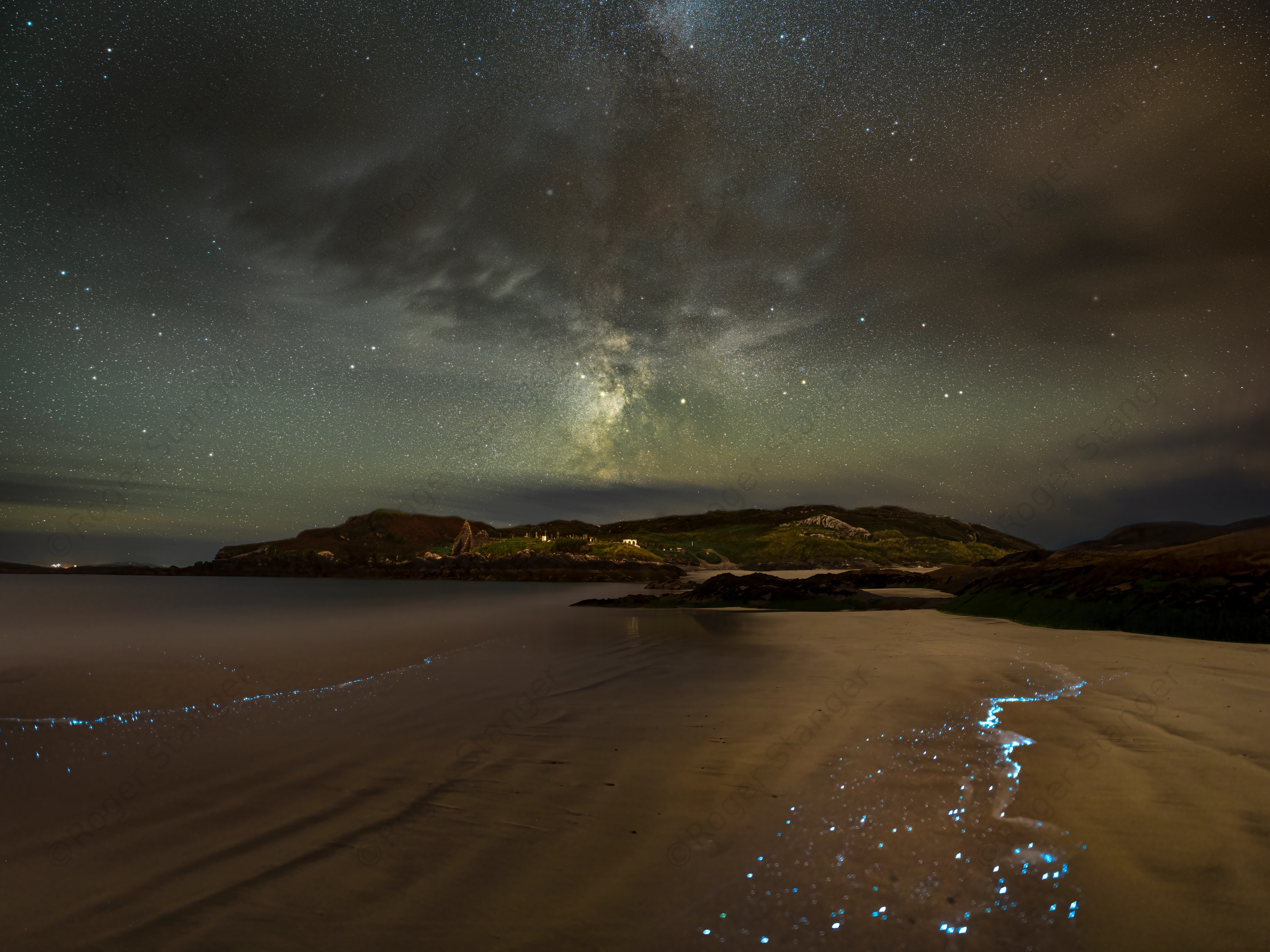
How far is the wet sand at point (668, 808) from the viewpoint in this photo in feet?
9.28

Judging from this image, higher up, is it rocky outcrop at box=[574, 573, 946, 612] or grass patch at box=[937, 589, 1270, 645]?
grass patch at box=[937, 589, 1270, 645]

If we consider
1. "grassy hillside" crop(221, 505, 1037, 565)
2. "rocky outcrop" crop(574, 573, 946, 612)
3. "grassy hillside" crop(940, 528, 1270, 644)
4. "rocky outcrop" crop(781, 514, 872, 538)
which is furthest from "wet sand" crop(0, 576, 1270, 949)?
"rocky outcrop" crop(781, 514, 872, 538)

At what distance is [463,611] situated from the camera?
27.5 metres

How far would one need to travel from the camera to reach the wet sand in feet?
9.28

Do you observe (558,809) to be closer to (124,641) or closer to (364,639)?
(364,639)

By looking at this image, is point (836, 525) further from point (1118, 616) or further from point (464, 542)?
point (1118, 616)

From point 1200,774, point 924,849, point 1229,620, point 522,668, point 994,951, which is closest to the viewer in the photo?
point 994,951

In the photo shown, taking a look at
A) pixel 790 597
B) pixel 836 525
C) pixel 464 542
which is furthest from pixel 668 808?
pixel 836 525

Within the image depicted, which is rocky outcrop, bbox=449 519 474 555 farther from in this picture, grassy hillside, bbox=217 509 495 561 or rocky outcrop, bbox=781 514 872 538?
rocky outcrop, bbox=781 514 872 538

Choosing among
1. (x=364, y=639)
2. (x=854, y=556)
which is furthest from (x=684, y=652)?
(x=854, y=556)

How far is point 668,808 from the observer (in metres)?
4.19

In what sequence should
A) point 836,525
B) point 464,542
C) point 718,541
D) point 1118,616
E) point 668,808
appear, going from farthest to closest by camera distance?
point 836,525 < point 718,541 < point 464,542 < point 1118,616 < point 668,808

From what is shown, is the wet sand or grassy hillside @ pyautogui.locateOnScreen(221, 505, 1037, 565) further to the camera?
grassy hillside @ pyautogui.locateOnScreen(221, 505, 1037, 565)

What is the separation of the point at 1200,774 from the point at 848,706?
306 cm
